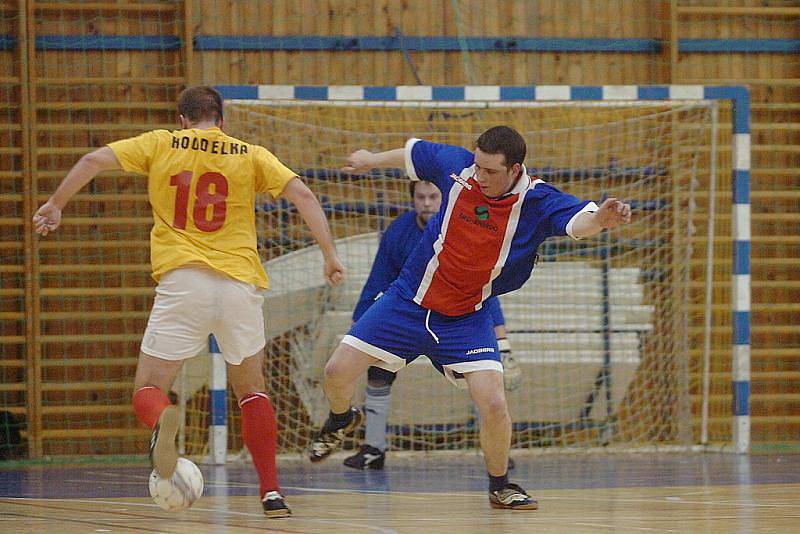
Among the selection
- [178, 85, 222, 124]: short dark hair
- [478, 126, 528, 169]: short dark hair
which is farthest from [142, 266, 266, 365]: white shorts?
[478, 126, 528, 169]: short dark hair

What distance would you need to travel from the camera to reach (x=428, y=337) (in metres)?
5.36

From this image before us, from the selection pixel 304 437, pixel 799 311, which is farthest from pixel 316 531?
pixel 799 311

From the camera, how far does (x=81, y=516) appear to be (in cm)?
488

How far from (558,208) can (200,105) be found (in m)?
1.55

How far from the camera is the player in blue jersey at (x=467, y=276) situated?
5176 mm

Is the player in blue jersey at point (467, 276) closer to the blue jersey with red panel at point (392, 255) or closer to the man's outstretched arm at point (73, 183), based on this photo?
the man's outstretched arm at point (73, 183)

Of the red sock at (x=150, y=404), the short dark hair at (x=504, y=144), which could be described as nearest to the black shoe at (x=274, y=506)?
the red sock at (x=150, y=404)

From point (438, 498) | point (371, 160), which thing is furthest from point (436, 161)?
point (438, 498)

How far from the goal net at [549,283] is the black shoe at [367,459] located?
122 cm

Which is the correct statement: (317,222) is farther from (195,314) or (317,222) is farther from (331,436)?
(331,436)

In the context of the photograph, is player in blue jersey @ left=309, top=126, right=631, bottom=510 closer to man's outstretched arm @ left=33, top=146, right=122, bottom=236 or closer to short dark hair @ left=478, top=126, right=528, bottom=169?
short dark hair @ left=478, top=126, right=528, bottom=169

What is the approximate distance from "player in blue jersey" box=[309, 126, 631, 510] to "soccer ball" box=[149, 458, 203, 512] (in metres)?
1.14

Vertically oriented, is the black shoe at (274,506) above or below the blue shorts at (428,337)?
below

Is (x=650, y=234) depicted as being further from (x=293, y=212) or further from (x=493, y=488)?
(x=493, y=488)
